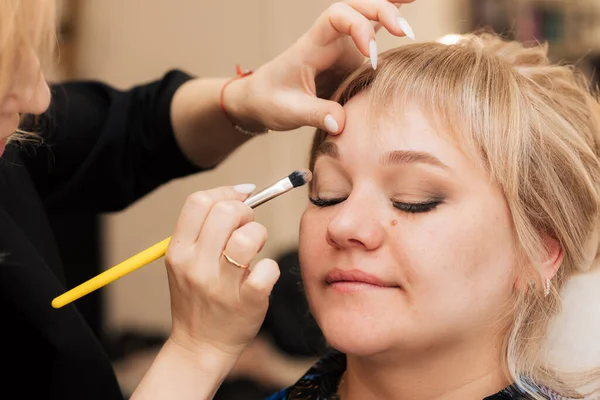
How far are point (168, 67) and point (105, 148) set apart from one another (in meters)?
1.68

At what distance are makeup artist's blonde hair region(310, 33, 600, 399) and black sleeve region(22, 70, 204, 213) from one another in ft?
1.38

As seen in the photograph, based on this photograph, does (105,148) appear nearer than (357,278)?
No

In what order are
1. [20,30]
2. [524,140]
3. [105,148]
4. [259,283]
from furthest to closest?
[105,148]
[524,140]
[259,283]
[20,30]

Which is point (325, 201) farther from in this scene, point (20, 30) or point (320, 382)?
point (20, 30)

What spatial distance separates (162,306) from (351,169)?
7.19 ft

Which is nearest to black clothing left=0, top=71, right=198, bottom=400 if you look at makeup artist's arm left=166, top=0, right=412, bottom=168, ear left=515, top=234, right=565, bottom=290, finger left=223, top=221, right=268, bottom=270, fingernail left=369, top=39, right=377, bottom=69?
makeup artist's arm left=166, top=0, right=412, bottom=168

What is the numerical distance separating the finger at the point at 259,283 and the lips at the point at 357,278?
0.11 meters

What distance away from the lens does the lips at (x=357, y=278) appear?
2.99 feet

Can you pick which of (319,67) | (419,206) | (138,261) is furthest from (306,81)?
(138,261)

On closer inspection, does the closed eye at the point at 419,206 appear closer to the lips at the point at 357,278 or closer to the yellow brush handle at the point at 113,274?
the lips at the point at 357,278

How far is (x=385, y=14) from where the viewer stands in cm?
95

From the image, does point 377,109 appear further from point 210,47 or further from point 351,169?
point 210,47

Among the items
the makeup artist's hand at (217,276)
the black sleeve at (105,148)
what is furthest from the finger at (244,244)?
the black sleeve at (105,148)

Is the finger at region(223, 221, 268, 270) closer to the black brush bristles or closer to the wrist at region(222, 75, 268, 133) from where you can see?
the black brush bristles
